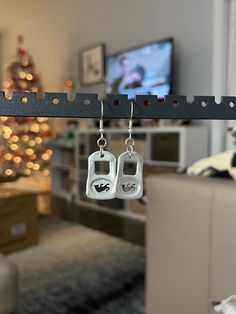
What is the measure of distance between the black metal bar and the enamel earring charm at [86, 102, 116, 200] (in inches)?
2.4

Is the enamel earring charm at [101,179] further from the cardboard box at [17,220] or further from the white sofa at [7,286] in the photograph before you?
the cardboard box at [17,220]

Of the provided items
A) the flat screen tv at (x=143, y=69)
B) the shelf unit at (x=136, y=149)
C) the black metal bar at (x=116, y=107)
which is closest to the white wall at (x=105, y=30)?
the flat screen tv at (x=143, y=69)

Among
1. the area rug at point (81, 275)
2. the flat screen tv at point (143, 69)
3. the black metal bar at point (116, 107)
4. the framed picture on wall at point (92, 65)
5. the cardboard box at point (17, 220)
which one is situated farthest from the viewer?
the framed picture on wall at point (92, 65)

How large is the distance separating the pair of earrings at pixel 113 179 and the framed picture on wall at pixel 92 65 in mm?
3579

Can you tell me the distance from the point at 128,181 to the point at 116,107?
126mm

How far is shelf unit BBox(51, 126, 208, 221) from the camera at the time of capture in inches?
107

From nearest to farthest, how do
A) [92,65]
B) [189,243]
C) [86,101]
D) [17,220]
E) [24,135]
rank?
1. [86,101]
2. [189,243]
3. [17,220]
4. [92,65]
5. [24,135]

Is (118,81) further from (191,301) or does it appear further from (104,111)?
(104,111)

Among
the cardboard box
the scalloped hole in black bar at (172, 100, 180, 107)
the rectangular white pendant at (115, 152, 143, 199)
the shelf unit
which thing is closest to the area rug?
the cardboard box

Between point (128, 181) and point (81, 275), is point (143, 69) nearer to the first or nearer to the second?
point (81, 275)

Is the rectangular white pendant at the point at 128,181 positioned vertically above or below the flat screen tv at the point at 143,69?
below

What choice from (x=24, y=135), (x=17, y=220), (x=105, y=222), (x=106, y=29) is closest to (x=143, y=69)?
(x=106, y=29)

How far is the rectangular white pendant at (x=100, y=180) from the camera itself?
516mm

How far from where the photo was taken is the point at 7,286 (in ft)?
3.35
